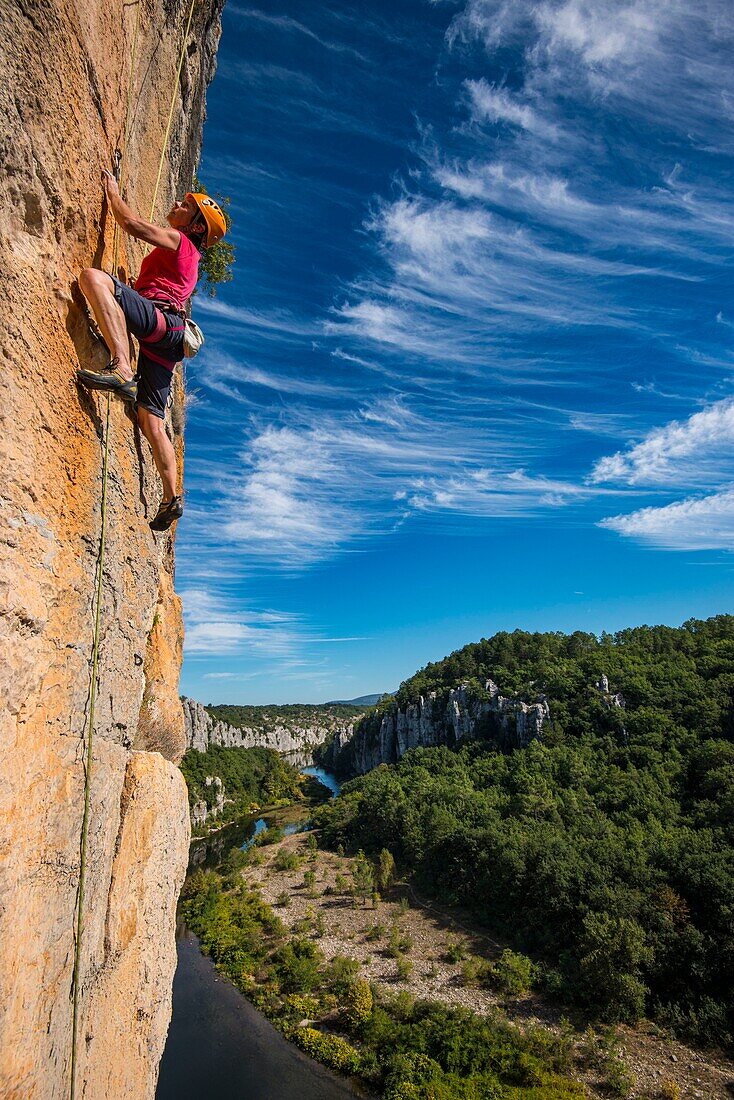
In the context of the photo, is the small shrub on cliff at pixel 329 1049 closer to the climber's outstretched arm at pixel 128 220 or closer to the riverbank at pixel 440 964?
the riverbank at pixel 440 964

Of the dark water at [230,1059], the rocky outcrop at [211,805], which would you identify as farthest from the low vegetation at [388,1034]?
the rocky outcrop at [211,805]

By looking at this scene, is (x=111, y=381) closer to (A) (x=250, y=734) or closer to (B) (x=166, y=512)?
(B) (x=166, y=512)

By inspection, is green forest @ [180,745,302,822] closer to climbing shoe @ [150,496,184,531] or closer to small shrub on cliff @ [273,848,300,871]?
small shrub on cliff @ [273,848,300,871]

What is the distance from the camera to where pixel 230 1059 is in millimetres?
21734

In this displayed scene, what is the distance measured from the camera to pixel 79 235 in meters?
3.03

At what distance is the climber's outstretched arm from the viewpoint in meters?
3.34

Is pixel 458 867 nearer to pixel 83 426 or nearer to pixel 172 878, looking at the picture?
pixel 172 878

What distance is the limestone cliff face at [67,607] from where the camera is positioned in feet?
7.72

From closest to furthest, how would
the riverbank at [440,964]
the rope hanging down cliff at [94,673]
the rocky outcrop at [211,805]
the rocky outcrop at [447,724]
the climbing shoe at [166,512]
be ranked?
the rope hanging down cliff at [94,673], the climbing shoe at [166,512], the riverbank at [440,964], the rocky outcrop at [447,724], the rocky outcrop at [211,805]

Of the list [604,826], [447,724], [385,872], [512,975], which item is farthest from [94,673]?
[447,724]

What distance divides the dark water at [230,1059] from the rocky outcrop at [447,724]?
1658 inches

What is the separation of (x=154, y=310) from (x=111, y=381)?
0.79m

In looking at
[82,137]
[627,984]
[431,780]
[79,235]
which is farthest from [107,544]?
[431,780]

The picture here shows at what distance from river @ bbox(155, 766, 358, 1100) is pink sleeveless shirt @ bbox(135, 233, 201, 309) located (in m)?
26.2
